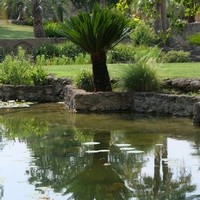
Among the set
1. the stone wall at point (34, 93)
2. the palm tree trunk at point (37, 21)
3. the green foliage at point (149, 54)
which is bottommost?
the stone wall at point (34, 93)

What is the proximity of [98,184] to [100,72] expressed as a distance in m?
8.10

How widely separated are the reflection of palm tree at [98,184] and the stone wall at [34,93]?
961 cm

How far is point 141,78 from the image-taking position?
14.4 meters

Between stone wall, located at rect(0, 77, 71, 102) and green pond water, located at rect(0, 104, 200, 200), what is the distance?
457cm

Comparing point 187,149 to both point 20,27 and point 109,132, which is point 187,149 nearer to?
point 109,132

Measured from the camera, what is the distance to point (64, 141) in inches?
394

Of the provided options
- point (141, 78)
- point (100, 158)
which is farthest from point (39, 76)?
point (100, 158)

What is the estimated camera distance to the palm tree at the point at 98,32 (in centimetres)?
1434

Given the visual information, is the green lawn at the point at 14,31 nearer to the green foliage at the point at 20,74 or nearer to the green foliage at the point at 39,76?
the green foliage at the point at 20,74

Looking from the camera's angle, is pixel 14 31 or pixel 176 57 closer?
pixel 176 57

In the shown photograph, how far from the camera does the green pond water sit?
6.56 metres

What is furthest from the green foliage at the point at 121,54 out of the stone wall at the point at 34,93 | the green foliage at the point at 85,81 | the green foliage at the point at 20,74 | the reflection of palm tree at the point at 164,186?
the reflection of palm tree at the point at 164,186

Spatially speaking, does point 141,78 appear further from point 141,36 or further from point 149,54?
point 141,36

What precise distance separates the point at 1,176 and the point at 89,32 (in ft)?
24.7
